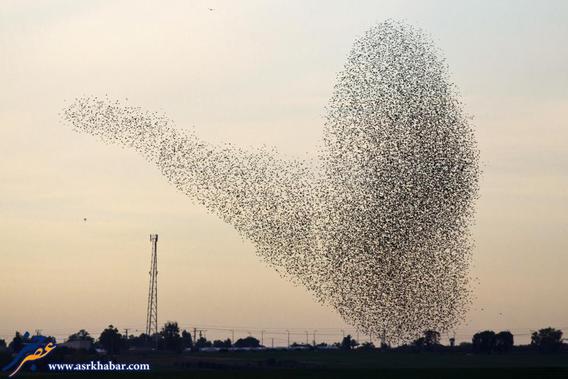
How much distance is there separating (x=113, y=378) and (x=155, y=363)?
5830 centimetres

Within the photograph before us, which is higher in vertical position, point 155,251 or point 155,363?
point 155,251

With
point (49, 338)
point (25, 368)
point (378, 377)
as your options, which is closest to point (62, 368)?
point (25, 368)

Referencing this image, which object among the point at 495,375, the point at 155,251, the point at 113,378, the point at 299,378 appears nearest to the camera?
the point at 113,378

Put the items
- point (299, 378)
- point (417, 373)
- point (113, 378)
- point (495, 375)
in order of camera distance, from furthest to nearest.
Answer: point (417, 373) → point (495, 375) → point (299, 378) → point (113, 378)

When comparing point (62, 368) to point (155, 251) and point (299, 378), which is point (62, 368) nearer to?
point (299, 378)

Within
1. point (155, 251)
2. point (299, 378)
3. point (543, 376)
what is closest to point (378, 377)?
point (299, 378)

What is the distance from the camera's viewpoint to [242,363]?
7397 inches

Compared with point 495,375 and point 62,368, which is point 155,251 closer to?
point 62,368

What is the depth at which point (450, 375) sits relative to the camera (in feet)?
472

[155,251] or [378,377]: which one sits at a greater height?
[155,251]

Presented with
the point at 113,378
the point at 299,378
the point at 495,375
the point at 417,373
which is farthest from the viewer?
the point at 417,373

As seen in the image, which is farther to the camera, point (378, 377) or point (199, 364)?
point (199, 364)

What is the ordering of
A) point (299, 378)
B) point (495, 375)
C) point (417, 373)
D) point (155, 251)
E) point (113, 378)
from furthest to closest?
point (155, 251)
point (417, 373)
point (495, 375)
point (299, 378)
point (113, 378)

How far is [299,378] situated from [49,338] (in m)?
29.8
